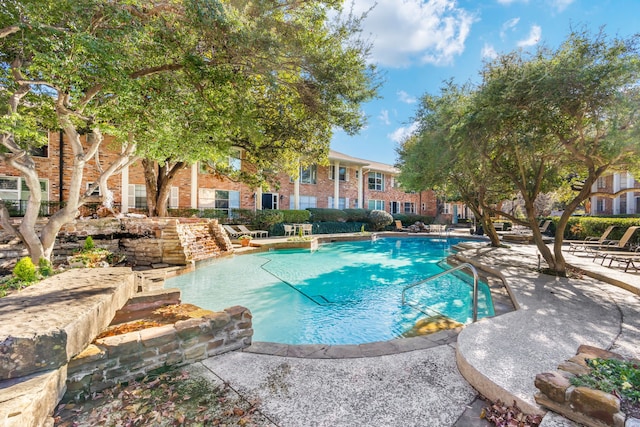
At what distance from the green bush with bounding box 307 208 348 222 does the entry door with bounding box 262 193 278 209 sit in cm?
265

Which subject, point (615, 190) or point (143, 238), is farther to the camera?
point (615, 190)

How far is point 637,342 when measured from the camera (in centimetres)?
339

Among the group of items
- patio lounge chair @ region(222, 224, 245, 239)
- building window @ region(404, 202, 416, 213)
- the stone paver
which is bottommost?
the stone paver

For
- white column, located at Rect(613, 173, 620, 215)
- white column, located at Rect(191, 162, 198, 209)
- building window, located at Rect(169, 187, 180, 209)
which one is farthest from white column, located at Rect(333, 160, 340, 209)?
white column, located at Rect(613, 173, 620, 215)

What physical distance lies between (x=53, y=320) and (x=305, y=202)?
20.1 meters

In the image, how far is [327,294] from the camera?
7402 millimetres

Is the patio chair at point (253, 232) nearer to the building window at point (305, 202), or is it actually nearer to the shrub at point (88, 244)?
the building window at point (305, 202)

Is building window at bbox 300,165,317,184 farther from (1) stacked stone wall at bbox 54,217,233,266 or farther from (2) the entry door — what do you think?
(1) stacked stone wall at bbox 54,217,233,266

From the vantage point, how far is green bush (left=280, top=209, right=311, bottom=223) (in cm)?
1940

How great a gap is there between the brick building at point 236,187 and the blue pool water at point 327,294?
17.2ft

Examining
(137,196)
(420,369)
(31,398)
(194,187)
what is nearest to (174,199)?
(194,187)

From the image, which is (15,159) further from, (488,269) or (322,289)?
(488,269)

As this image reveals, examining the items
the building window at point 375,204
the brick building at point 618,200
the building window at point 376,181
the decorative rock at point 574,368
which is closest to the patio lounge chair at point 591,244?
the decorative rock at point 574,368

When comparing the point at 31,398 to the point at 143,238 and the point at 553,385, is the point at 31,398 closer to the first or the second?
the point at 553,385
